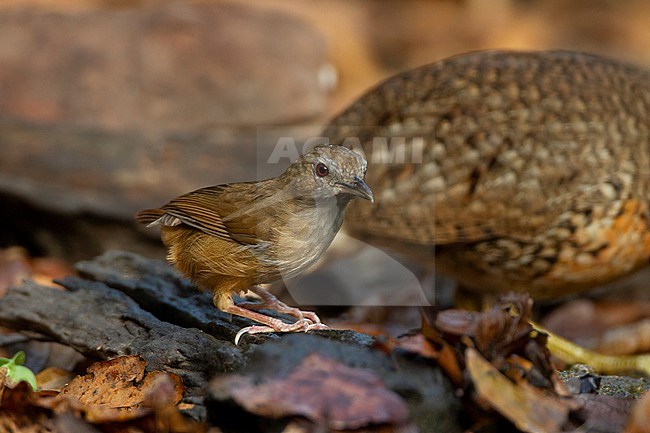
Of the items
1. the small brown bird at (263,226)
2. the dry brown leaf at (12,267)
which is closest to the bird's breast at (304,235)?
the small brown bird at (263,226)

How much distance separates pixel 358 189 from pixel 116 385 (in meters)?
1.01

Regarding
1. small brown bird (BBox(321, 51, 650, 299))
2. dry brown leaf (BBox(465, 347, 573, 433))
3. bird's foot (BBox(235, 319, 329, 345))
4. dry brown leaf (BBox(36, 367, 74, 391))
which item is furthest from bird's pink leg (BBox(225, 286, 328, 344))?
small brown bird (BBox(321, 51, 650, 299))

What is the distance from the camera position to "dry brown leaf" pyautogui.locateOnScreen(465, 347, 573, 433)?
7.39 ft

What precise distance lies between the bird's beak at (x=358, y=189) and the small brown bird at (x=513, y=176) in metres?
2.04

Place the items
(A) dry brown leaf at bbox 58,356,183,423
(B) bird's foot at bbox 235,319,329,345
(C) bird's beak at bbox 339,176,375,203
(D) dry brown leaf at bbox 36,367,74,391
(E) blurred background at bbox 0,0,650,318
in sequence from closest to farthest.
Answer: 1. (C) bird's beak at bbox 339,176,375,203
2. (A) dry brown leaf at bbox 58,356,183,423
3. (B) bird's foot at bbox 235,319,329,345
4. (D) dry brown leaf at bbox 36,367,74,391
5. (E) blurred background at bbox 0,0,650,318

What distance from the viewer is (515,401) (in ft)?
7.52

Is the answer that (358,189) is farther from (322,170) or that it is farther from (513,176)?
(513,176)

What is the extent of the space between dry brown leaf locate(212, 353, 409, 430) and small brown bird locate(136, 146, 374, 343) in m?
0.54

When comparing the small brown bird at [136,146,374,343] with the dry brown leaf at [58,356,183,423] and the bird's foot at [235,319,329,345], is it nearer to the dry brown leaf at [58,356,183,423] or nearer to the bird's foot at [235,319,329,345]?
the bird's foot at [235,319,329,345]

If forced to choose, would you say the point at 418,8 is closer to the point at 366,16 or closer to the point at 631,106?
the point at 366,16

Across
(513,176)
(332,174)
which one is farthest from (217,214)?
(513,176)

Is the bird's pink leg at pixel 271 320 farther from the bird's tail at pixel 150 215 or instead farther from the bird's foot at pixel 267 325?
the bird's tail at pixel 150 215

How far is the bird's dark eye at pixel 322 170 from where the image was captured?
2.67 metres

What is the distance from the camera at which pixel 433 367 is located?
8.09 ft
